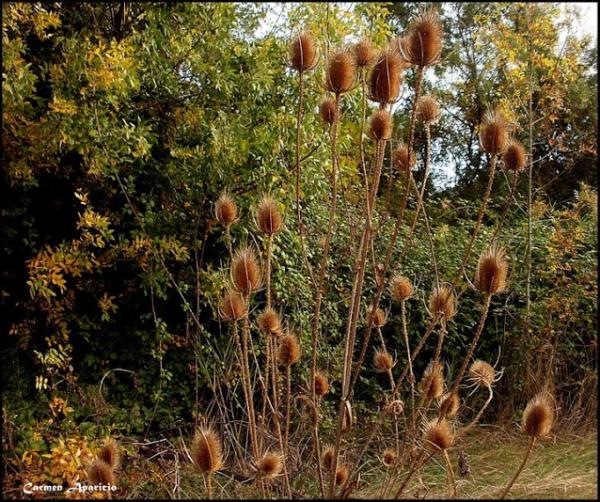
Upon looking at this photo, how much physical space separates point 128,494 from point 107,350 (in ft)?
3.42

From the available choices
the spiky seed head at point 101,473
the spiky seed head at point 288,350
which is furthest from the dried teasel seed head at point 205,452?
the spiky seed head at point 288,350

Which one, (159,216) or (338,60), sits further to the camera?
(159,216)

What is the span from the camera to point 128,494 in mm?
2465

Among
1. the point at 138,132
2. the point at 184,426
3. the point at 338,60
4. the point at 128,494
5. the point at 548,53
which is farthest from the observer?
the point at 548,53

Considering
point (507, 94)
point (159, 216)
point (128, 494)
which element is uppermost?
point (507, 94)

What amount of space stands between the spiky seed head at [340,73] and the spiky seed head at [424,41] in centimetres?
15

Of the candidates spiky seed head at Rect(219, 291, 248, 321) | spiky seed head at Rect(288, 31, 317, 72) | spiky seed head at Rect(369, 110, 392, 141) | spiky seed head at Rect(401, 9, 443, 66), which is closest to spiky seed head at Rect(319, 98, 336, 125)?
spiky seed head at Rect(288, 31, 317, 72)

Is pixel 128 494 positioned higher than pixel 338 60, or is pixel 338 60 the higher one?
pixel 338 60

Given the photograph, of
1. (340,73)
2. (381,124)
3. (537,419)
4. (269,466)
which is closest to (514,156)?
(381,124)

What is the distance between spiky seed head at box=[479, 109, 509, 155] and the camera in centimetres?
164

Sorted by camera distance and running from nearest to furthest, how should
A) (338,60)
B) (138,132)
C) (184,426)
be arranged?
(338,60)
(138,132)
(184,426)

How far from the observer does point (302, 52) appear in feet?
5.89

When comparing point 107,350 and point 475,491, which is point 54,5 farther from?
point 475,491

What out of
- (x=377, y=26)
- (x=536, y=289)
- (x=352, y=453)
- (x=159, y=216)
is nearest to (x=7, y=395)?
(x=159, y=216)
